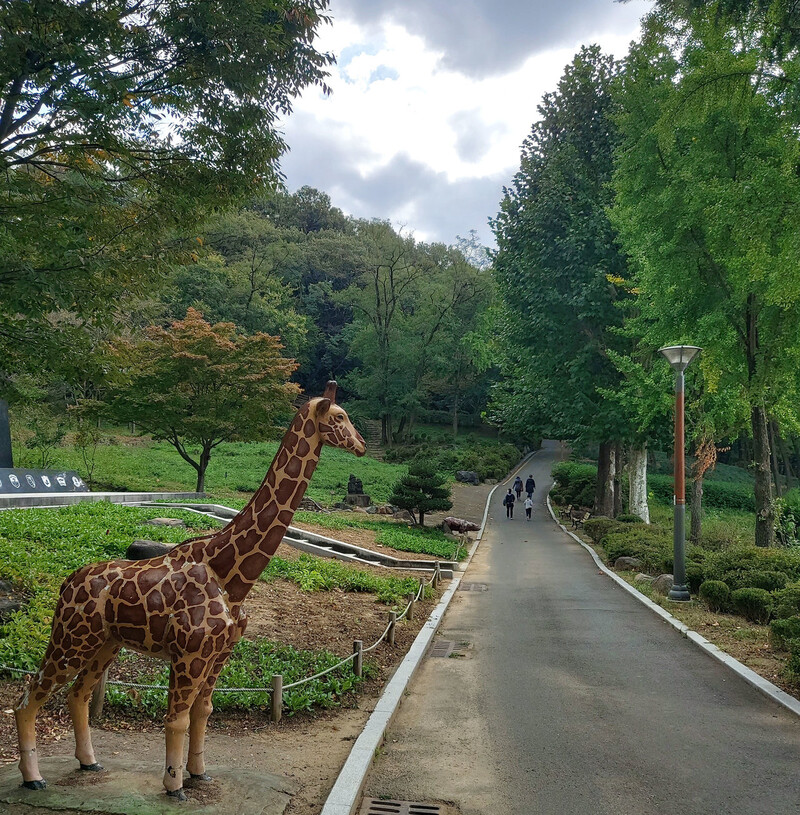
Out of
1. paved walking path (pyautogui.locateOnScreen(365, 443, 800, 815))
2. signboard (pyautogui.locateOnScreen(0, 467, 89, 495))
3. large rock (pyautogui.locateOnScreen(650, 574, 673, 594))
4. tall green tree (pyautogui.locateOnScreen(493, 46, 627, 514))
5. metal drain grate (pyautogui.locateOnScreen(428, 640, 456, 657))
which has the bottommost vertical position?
metal drain grate (pyautogui.locateOnScreen(428, 640, 456, 657))

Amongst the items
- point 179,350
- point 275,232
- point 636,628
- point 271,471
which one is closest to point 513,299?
point 179,350

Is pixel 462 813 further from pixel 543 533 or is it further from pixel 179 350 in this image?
pixel 543 533

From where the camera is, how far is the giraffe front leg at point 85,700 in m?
4.69

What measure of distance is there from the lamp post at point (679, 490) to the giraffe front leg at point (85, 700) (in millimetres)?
10632

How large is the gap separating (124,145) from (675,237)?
1172 cm

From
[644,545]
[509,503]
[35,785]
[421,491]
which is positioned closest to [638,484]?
[509,503]

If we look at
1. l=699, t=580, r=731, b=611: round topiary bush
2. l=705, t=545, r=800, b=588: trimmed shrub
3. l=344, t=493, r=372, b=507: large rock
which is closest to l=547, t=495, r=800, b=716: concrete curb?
l=699, t=580, r=731, b=611: round topiary bush

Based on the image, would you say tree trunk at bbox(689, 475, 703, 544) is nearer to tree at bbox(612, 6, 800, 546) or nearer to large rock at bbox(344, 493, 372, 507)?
tree at bbox(612, 6, 800, 546)

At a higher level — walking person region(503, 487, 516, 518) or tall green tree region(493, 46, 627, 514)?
tall green tree region(493, 46, 627, 514)

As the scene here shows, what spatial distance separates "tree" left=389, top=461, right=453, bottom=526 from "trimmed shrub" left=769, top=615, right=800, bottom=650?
15765mm

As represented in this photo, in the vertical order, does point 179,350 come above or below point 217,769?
above

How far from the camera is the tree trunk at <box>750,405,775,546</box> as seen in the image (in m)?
15.1

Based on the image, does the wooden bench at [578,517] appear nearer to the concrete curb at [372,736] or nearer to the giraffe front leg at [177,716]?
the concrete curb at [372,736]

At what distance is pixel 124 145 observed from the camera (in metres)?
8.29
